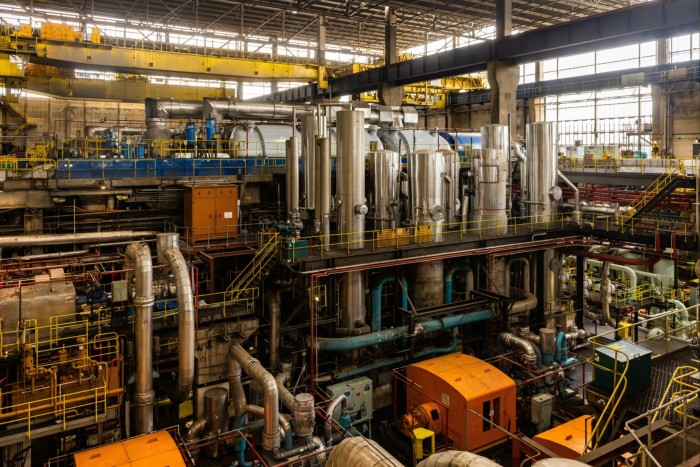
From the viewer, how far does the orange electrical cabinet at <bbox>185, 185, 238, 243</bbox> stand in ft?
55.4

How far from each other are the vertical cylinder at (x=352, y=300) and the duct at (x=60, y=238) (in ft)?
20.0

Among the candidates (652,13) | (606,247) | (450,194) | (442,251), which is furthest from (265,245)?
(652,13)

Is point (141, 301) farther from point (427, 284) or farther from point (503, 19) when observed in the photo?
point (503, 19)

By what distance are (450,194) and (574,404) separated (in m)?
7.39

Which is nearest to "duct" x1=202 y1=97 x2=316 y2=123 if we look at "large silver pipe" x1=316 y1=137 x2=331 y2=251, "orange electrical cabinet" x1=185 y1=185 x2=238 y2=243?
"orange electrical cabinet" x1=185 y1=185 x2=238 y2=243

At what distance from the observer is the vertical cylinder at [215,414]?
12.4 metres

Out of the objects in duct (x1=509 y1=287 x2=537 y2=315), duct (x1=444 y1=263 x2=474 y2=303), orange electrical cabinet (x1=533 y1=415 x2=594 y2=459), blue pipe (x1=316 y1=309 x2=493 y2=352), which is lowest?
orange electrical cabinet (x1=533 y1=415 x2=594 y2=459)

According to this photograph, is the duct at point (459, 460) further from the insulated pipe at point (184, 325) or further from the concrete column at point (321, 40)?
the concrete column at point (321, 40)

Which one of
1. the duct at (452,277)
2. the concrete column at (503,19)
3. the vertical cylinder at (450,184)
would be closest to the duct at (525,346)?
the duct at (452,277)

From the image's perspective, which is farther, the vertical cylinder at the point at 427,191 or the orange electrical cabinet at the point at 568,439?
the vertical cylinder at the point at 427,191

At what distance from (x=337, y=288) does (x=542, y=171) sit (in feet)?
29.4

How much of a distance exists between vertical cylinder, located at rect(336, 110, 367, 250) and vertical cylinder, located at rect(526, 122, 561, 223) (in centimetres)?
716

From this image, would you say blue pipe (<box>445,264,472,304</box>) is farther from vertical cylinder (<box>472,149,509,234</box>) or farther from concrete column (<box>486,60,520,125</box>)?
concrete column (<box>486,60,520,125</box>)

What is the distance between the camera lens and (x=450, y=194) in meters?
17.6
